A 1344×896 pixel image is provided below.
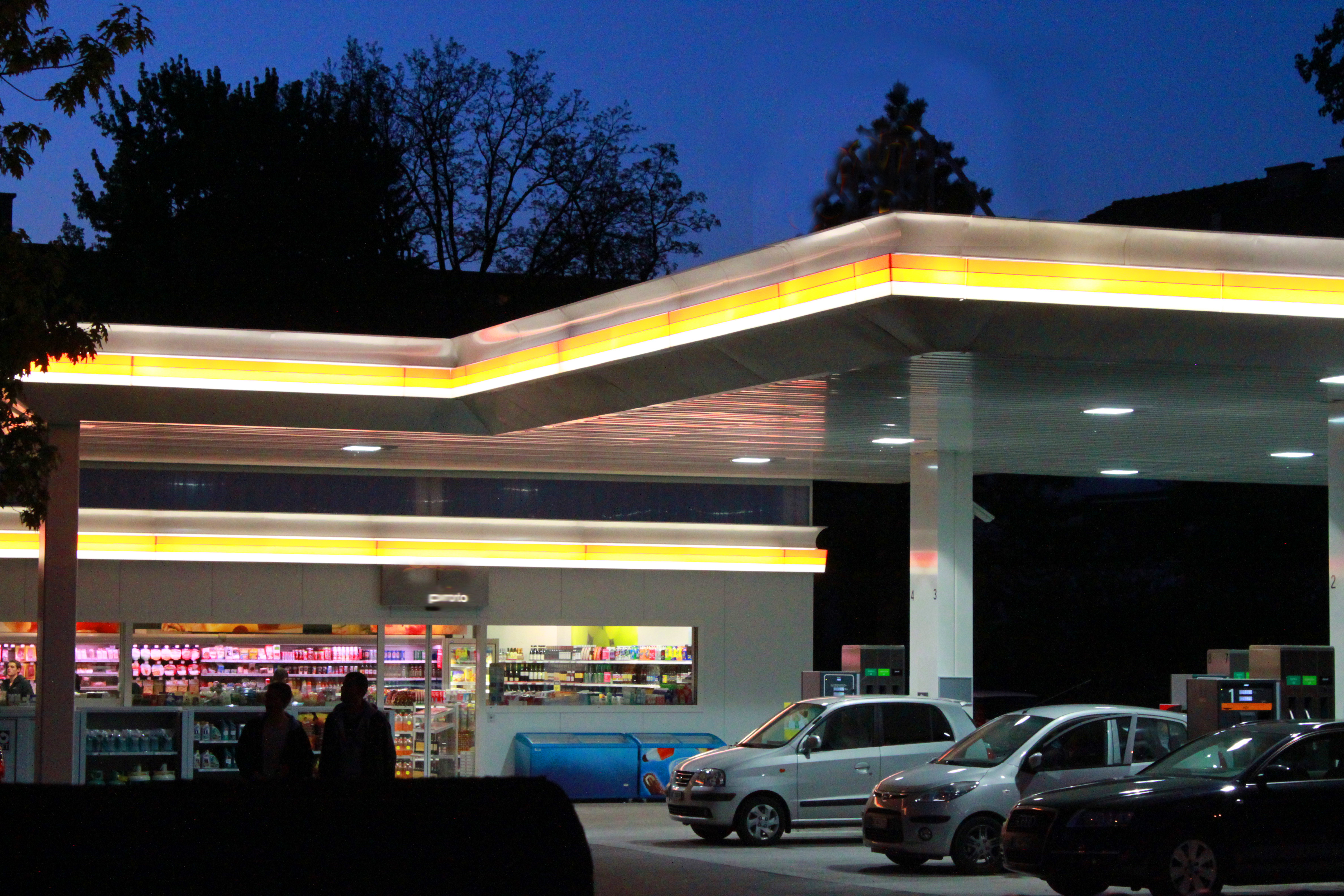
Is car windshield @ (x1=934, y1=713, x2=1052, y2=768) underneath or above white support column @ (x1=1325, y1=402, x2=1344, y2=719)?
underneath

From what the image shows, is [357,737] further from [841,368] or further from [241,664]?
[241,664]

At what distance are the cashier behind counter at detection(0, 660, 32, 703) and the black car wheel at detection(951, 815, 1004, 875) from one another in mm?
11485

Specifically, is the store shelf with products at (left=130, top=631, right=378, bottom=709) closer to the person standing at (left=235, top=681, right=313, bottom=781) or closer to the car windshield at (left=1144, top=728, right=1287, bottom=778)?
the person standing at (left=235, top=681, right=313, bottom=781)

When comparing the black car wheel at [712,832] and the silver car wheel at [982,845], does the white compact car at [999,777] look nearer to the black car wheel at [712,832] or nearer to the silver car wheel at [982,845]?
the silver car wheel at [982,845]

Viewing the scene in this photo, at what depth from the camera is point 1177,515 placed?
3791cm

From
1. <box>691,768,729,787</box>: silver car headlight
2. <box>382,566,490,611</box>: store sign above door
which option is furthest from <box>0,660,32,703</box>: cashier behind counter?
<box>691,768,729,787</box>: silver car headlight

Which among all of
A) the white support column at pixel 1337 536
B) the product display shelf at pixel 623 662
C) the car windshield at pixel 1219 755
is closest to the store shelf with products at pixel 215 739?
the product display shelf at pixel 623 662

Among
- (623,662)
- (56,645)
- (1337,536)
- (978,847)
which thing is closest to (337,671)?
(623,662)

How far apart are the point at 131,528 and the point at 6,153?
9812 millimetres

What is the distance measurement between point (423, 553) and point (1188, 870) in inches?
489

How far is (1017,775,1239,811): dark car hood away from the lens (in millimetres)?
11172

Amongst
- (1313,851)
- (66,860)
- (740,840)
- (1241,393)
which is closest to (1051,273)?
(1241,393)

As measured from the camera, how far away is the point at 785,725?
17328mm

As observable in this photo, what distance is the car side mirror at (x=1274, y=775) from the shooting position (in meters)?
11.2
